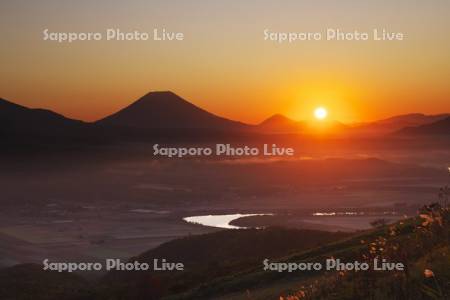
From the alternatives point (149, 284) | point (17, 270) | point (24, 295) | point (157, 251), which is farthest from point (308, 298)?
point (157, 251)

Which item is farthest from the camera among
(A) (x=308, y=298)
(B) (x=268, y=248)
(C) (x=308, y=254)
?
(B) (x=268, y=248)

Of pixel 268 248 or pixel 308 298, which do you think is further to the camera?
pixel 268 248

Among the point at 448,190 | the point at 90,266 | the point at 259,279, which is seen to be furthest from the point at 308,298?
the point at 90,266

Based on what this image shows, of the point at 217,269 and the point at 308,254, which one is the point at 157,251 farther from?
the point at 308,254

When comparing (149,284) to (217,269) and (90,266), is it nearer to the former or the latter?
(217,269)

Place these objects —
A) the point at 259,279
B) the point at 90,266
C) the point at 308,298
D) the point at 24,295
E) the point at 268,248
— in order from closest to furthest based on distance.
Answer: the point at 308,298
the point at 259,279
the point at 24,295
the point at 268,248
the point at 90,266


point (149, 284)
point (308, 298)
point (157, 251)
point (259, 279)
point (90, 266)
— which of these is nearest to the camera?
point (308, 298)

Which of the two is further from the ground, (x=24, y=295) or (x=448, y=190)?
(x=448, y=190)

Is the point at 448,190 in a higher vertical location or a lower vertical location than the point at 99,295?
higher

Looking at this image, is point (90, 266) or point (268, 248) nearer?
point (268, 248)
